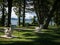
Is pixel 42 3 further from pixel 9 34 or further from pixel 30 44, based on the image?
pixel 30 44

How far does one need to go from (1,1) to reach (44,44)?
25280 millimetres

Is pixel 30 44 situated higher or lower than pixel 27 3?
lower

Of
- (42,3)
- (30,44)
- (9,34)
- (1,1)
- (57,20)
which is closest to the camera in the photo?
(30,44)

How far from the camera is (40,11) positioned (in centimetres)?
3150

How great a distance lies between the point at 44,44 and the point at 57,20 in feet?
98.3

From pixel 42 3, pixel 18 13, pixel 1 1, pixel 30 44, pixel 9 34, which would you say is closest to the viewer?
pixel 30 44

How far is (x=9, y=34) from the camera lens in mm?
16094

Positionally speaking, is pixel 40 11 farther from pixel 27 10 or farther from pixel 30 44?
pixel 30 44

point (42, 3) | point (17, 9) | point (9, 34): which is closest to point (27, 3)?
point (17, 9)

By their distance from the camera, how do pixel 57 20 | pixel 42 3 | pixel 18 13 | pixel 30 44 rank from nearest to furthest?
pixel 30 44 → pixel 42 3 → pixel 18 13 → pixel 57 20

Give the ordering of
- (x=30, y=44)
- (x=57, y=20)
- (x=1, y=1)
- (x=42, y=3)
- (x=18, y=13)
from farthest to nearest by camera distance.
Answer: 1. (x=57, y=20)
2. (x=18, y=13)
3. (x=1, y=1)
4. (x=42, y=3)
5. (x=30, y=44)

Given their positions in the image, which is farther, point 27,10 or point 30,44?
point 27,10

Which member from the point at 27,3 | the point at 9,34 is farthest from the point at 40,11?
the point at 9,34

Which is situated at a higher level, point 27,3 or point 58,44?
point 27,3
